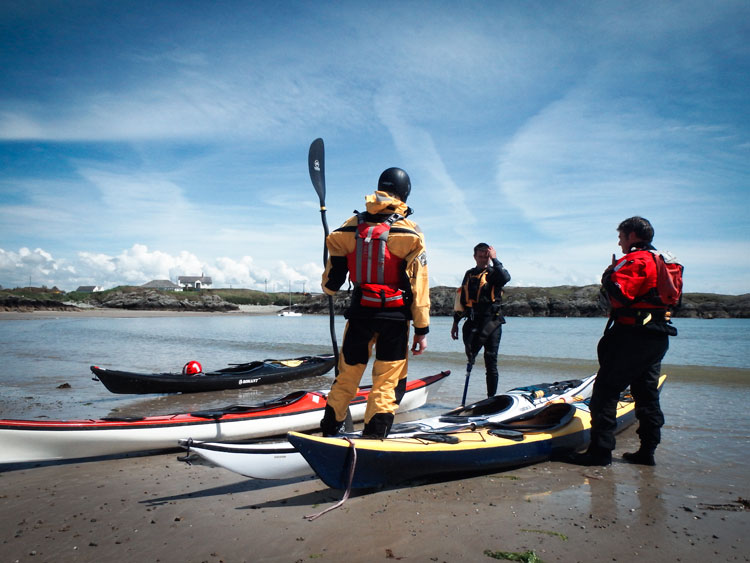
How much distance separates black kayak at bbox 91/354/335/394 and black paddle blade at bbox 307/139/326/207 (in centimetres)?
423

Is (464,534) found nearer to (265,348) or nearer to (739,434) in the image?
(739,434)

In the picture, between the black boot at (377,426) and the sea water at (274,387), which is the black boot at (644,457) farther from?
the black boot at (377,426)

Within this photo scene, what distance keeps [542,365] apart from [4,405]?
12.2 meters

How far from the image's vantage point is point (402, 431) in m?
3.89

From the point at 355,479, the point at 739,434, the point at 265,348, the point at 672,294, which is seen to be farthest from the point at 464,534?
the point at 265,348

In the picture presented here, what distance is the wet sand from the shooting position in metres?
2.46

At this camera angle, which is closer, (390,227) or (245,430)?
(390,227)

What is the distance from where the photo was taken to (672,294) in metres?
3.61

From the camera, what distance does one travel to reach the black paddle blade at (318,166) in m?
4.94

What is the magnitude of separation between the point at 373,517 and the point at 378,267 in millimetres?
1686

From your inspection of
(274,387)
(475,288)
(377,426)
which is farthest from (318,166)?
(274,387)

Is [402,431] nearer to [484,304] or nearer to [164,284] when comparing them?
[484,304]

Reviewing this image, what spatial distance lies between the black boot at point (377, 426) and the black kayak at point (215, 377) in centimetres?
488

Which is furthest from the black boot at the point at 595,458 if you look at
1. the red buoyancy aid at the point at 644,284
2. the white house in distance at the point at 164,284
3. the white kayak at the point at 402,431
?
the white house in distance at the point at 164,284
